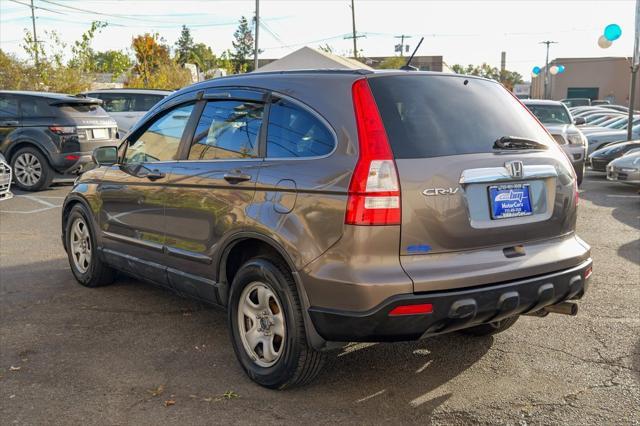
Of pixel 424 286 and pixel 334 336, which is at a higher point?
pixel 424 286

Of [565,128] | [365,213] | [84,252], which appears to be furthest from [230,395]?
[565,128]

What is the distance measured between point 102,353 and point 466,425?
2447mm

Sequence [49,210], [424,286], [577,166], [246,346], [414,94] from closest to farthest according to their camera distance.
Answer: [424,286] < [414,94] < [246,346] < [49,210] < [577,166]

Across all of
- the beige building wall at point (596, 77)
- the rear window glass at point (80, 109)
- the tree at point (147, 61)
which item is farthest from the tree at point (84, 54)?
the beige building wall at point (596, 77)

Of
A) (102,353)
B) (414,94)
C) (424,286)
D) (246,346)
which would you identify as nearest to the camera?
(424,286)

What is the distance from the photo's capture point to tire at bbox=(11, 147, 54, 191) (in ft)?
40.2

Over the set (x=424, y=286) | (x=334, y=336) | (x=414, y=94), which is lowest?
(x=334, y=336)

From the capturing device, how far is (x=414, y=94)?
11.8 feet

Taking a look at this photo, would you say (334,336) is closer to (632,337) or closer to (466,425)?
(466,425)

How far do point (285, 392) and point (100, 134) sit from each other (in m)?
10.1

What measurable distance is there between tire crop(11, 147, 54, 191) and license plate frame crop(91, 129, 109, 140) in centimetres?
99

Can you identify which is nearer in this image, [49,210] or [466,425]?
[466,425]

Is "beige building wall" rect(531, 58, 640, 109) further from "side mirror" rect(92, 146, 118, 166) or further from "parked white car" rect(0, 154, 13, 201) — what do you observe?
"side mirror" rect(92, 146, 118, 166)

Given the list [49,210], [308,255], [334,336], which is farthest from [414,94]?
[49,210]
